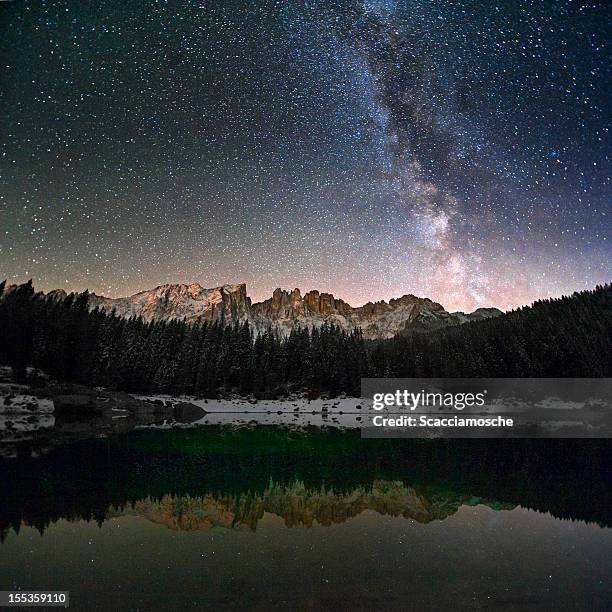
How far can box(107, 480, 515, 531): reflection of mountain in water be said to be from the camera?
11164 millimetres

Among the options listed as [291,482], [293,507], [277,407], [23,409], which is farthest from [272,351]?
[293,507]

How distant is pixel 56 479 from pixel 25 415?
93.4ft

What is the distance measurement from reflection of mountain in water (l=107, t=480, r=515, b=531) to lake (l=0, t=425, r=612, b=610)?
62mm

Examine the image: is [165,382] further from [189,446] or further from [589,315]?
[589,315]

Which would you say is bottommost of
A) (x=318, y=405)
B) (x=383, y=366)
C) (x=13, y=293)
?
(x=318, y=405)

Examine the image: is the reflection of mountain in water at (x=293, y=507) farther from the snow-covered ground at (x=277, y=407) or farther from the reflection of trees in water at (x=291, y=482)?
the snow-covered ground at (x=277, y=407)

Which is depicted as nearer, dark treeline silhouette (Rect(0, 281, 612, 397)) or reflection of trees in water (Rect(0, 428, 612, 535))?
reflection of trees in water (Rect(0, 428, 612, 535))

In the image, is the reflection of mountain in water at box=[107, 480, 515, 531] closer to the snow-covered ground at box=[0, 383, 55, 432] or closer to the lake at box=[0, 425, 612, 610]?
the lake at box=[0, 425, 612, 610]

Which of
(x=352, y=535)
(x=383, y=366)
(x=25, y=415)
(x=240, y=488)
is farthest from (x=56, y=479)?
(x=383, y=366)

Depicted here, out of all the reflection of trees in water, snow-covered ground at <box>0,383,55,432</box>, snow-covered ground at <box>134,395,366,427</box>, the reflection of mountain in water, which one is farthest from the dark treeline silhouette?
the reflection of mountain in water

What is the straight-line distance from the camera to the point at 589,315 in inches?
2822

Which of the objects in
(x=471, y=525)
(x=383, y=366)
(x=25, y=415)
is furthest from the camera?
(x=383, y=366)

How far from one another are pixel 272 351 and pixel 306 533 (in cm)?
7146

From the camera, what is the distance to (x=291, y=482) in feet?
52.6
